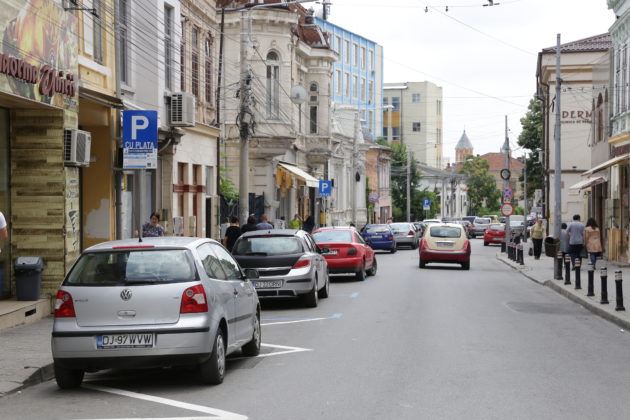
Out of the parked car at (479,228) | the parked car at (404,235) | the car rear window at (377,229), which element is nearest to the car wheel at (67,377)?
the car rear window at (377,229)

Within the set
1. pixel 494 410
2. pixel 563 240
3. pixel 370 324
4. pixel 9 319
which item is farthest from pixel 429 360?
pixel 563 240

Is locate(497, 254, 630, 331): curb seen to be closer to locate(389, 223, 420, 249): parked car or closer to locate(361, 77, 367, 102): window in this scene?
locate(389, 223, 420, 249): parked car

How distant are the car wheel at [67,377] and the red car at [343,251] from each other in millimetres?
15479

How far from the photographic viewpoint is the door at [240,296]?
10.5 m

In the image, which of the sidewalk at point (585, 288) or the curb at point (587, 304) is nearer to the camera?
the curb at point (587, 304)

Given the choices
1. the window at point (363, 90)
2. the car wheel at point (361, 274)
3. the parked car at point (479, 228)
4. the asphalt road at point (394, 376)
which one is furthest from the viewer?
the window at point (363, 90)

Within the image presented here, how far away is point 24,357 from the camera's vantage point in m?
10.9

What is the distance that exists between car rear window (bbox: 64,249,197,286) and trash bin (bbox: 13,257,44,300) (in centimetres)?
608

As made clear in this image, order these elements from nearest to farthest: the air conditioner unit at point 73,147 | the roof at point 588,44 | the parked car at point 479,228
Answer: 1. the air conditioner unit at point 73,147
2. the roof at point 588,44
3. the parked car at point 479,228

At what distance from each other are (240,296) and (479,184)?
4711 inches

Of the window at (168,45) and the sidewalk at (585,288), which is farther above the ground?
the window at (168,45)

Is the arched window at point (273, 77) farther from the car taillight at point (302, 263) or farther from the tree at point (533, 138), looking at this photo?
the tree at point (533, 138)

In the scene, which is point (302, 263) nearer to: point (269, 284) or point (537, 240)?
point (269, 284)

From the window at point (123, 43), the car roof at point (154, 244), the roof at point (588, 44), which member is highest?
the roof at point (588, 44)
